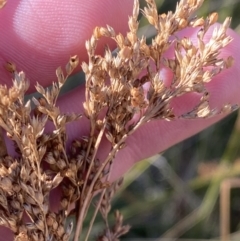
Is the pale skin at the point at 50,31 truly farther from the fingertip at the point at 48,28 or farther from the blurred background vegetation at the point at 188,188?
the blurred background vegetation at the point at 188,188

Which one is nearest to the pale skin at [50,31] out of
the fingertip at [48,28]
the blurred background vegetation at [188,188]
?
the fingertip at [48,28]

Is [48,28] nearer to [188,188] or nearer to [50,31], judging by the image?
[50,31]

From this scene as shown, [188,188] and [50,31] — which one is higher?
[50,31]

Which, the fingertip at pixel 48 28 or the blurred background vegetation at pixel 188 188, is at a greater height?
the fingertip at pixel 48 28

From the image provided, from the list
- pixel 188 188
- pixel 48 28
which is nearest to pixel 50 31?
pixel 48 28

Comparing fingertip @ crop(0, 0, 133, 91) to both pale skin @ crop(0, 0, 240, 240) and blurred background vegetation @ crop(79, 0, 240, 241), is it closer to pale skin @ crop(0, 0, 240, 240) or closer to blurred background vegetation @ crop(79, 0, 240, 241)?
pale skin @ crop(0, 0, 240, 240)

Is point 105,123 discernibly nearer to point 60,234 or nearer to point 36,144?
point 36,144

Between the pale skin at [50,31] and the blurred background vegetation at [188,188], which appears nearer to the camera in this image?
the pale skin at [50,31]

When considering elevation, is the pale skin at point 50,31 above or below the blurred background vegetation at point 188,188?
above

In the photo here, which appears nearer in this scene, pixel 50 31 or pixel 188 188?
pixel 50 31
